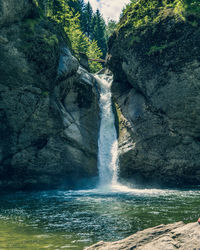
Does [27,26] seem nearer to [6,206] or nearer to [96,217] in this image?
[6,206]

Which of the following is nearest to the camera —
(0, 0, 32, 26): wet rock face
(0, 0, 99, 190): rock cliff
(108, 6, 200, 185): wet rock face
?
(0, 0, 32, 26): wet rock face

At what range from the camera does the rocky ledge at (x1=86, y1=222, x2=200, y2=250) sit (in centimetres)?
465

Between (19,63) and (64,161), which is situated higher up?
(19,63)

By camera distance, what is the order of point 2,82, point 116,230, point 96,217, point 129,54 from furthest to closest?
point 129,54 < point 2,82 < point 96,217 < point 116,230

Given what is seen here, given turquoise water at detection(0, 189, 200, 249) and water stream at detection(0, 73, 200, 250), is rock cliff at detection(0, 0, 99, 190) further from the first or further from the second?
turquoise water at detection(0, 189, 200, 249)

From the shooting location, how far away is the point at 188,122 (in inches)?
771

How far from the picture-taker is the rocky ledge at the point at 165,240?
4652mm

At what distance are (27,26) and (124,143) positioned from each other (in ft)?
40.1

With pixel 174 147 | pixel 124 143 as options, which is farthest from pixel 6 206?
pixel 174 147

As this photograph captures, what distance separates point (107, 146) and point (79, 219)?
13533mm

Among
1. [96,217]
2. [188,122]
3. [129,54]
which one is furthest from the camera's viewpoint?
[129,54]

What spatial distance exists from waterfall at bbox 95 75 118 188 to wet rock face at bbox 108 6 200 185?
0.98 meters

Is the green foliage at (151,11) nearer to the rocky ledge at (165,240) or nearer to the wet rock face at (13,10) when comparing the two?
the wet rock face at (13,10)

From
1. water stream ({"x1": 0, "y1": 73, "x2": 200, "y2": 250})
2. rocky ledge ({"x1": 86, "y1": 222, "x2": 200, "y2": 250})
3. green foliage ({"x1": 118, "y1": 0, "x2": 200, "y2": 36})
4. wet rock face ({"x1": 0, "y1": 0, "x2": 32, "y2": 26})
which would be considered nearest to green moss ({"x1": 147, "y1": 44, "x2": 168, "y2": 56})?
green foliage ({"x1": 118, "y1": 0, "x2": 200, "y2": 36})
